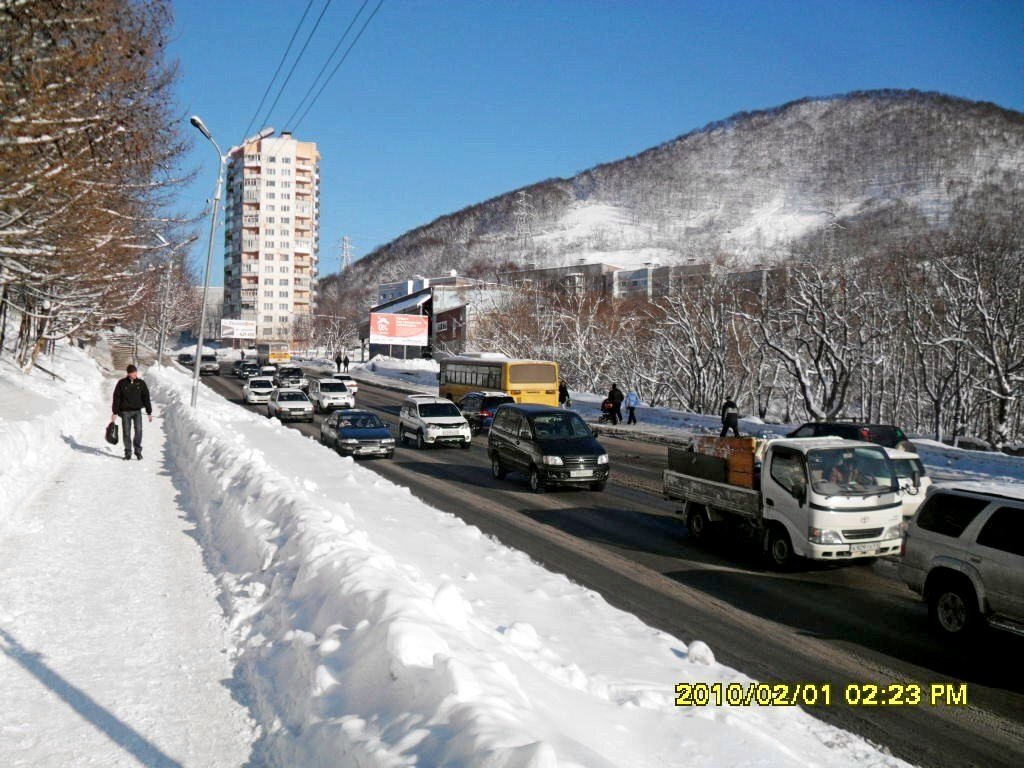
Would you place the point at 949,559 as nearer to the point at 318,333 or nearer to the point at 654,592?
the point at 654,592

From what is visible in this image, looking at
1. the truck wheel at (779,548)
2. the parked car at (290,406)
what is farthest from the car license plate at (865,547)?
the parked car at (290,406)

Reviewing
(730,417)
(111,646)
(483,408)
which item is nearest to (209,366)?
(483,408)

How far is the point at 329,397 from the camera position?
38875mm

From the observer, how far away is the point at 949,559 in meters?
8.05

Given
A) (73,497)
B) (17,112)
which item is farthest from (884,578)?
(17,112)

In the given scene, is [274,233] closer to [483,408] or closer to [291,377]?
[291,377]

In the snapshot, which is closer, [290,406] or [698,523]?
[698,523]

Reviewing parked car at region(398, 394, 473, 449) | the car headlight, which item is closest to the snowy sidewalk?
the car headlight

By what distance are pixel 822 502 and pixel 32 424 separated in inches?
598

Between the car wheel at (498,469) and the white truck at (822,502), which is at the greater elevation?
the white truck at (822,502)

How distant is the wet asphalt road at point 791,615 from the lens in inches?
237

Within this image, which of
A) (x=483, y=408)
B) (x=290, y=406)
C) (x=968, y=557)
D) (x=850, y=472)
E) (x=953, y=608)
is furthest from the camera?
(x=290, y=406)

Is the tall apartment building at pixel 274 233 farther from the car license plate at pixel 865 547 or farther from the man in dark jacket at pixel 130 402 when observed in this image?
the car license plate at pixel 865 547

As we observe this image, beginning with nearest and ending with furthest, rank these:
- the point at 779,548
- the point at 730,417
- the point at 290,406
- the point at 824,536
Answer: the point at 824,536
the point at 779,548
the point at 730,417
the point at 290,406
